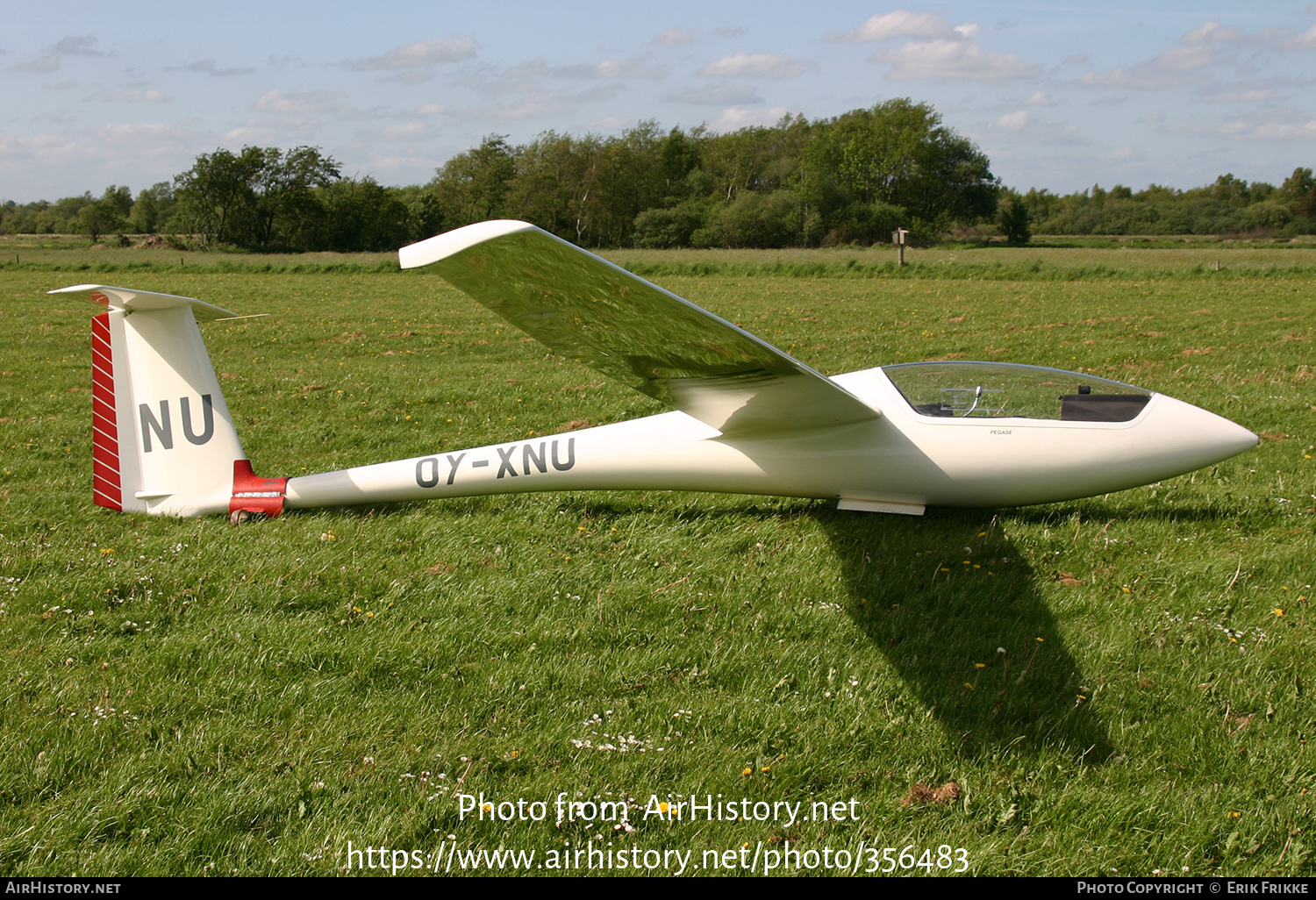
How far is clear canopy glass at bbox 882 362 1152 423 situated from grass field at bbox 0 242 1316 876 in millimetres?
858

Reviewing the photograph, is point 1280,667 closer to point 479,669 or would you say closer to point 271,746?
point 479,669

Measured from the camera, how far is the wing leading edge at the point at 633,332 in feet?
10.3

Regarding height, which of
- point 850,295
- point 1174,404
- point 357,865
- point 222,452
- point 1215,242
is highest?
point 1215,242

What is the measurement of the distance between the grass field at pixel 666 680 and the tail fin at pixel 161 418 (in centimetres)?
28

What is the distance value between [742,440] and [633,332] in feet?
6.21

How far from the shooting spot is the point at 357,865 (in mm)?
2898

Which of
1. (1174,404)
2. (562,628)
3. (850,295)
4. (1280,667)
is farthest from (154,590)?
(850,295)

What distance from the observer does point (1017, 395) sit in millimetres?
5715

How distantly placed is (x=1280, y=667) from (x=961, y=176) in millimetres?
105871

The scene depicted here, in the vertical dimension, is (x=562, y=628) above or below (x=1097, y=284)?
below

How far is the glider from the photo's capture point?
18.0 feet

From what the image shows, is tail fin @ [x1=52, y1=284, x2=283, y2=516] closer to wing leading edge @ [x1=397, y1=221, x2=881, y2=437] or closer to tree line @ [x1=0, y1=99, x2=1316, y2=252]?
wing leading edge @ [x1=397, y1=221, x2=881, y2=437]

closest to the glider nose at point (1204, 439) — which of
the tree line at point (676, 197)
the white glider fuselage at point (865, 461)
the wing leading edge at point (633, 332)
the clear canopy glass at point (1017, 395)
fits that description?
the white glider fuselage at point (865, 461)

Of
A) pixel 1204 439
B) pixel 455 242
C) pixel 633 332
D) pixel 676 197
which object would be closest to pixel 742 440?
pixel 633 332
